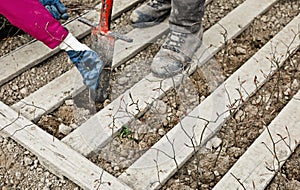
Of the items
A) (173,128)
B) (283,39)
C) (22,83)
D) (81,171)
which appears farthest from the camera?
(283,39)

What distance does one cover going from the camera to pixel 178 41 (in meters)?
2.48

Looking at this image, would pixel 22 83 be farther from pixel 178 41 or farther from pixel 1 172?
pixel 178 41

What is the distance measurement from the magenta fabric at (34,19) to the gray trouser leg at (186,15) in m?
0.48

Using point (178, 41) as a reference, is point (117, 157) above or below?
below

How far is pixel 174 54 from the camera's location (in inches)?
97.1

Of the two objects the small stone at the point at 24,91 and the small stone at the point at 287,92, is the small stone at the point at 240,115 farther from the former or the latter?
the small stone at the point at 24,91

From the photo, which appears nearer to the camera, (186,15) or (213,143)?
(213,143)

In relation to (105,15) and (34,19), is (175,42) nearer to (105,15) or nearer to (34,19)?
(105,15)

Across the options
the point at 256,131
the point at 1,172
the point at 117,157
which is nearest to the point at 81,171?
the point at 117,157

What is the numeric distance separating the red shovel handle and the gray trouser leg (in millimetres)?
315

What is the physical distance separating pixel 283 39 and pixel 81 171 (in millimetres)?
1170

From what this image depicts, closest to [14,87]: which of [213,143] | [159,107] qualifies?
[159,107]

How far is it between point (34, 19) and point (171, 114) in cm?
64

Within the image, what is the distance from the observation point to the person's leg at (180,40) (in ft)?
7.86
